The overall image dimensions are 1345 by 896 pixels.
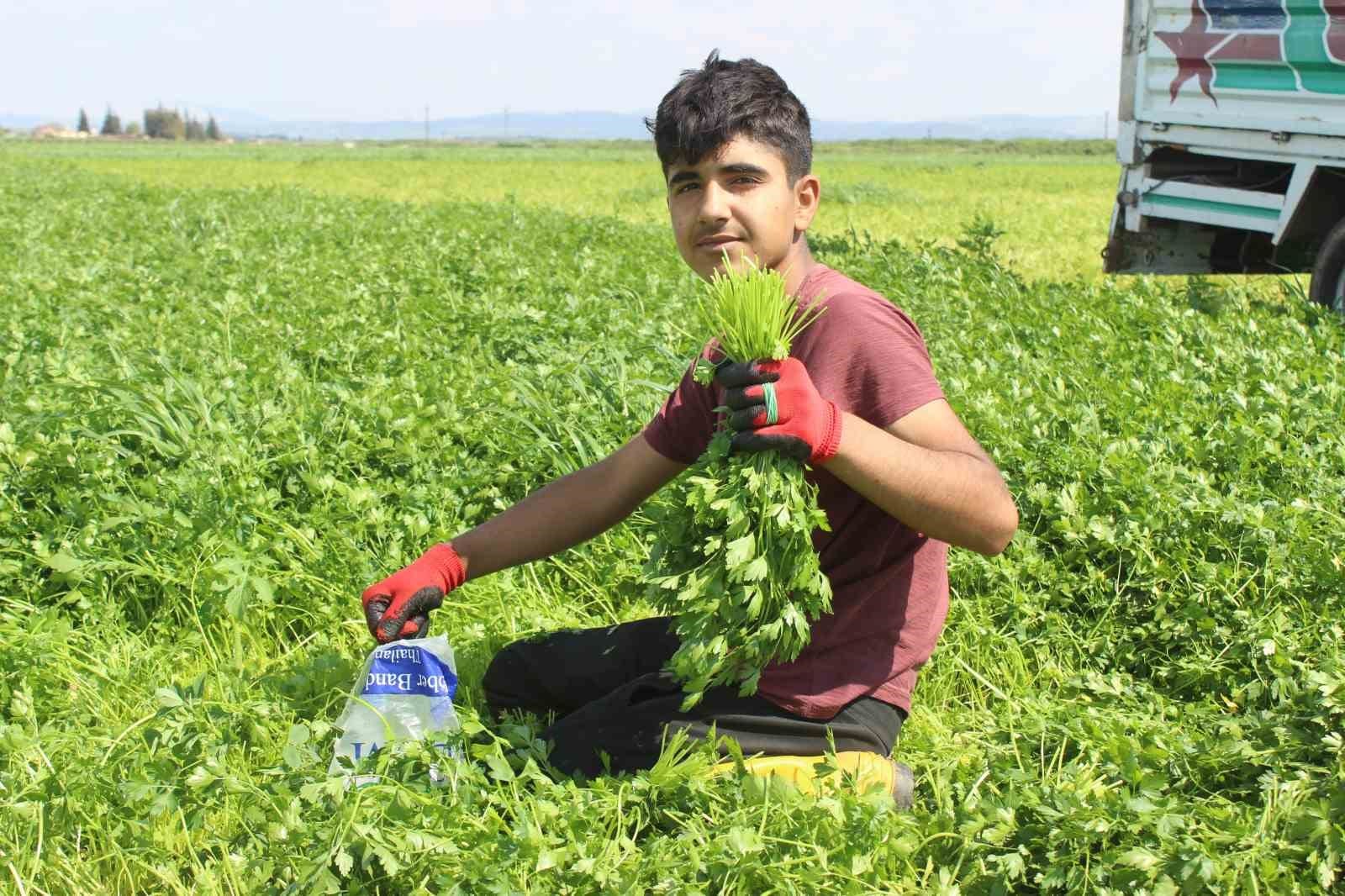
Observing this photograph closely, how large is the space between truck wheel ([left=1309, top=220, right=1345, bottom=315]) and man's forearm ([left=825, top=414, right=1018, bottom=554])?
6154mm

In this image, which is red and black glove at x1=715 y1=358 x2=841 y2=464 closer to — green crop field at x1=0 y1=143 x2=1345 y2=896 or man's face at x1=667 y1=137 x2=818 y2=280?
man's face at x1=667 y1=137 x2=818 y2=280

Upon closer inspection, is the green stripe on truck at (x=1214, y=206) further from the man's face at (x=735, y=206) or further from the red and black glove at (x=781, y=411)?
the red and black glove at (x=781, y=411)

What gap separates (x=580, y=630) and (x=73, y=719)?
4.40 ft

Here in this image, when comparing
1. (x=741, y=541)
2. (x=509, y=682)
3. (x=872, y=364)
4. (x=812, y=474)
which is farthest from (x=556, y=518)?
(x=872, y=364)

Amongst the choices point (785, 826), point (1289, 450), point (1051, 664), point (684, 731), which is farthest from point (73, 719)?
point (1289, 450)

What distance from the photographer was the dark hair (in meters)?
2.61

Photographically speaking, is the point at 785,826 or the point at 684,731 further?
the point at 684,731

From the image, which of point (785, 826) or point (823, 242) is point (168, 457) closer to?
point (785, 826)

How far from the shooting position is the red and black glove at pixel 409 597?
9.12 feet

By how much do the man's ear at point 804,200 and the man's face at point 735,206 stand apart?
0.03 metres

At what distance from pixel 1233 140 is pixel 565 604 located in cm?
647

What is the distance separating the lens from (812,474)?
2.61m

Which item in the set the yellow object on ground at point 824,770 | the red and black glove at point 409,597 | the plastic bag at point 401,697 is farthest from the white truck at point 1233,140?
the plastic bag at point 401,697

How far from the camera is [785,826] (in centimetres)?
244
